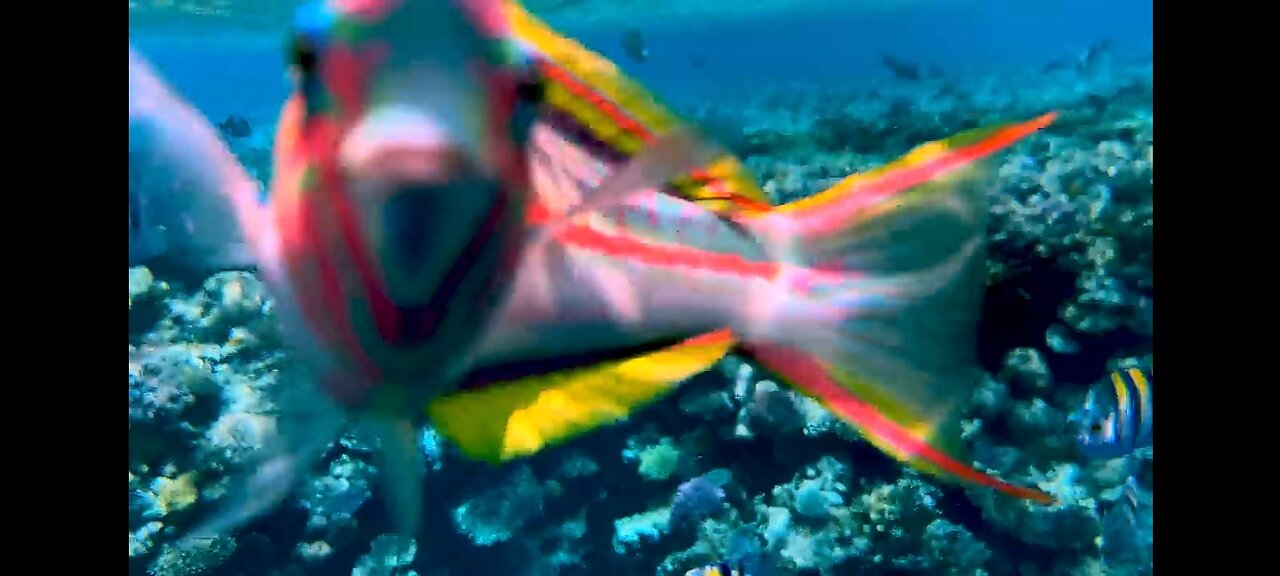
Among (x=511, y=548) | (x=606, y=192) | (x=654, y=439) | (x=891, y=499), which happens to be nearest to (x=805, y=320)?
(x=606, y=192)

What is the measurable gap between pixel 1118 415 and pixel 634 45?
876cm

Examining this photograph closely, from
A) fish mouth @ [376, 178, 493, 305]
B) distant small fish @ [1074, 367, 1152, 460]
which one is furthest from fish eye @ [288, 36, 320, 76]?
distant small fish @ [1074, 367, 1152, 460]

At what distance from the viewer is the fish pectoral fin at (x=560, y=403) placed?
79 centimetres

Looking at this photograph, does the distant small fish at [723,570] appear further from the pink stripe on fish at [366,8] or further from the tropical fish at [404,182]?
the pink stripe on fish at [366,8]

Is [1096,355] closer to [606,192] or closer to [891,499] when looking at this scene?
[891,499]

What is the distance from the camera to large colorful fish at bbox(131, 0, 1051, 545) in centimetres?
46

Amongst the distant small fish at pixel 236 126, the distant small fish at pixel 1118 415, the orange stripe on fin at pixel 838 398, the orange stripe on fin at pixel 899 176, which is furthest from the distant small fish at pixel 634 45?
the orange stripe on fin at pixel 838 398

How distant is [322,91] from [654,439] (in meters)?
3.72

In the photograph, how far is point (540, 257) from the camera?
716 millimetres

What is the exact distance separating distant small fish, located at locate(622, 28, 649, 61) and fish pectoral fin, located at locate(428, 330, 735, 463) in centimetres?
1010

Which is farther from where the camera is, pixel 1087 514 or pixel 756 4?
pixel 756 4

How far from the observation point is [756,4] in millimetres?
35531

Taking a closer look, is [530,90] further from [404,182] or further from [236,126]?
[236,126]

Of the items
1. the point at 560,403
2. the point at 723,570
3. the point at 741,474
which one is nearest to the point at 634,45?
the point at 741,474
